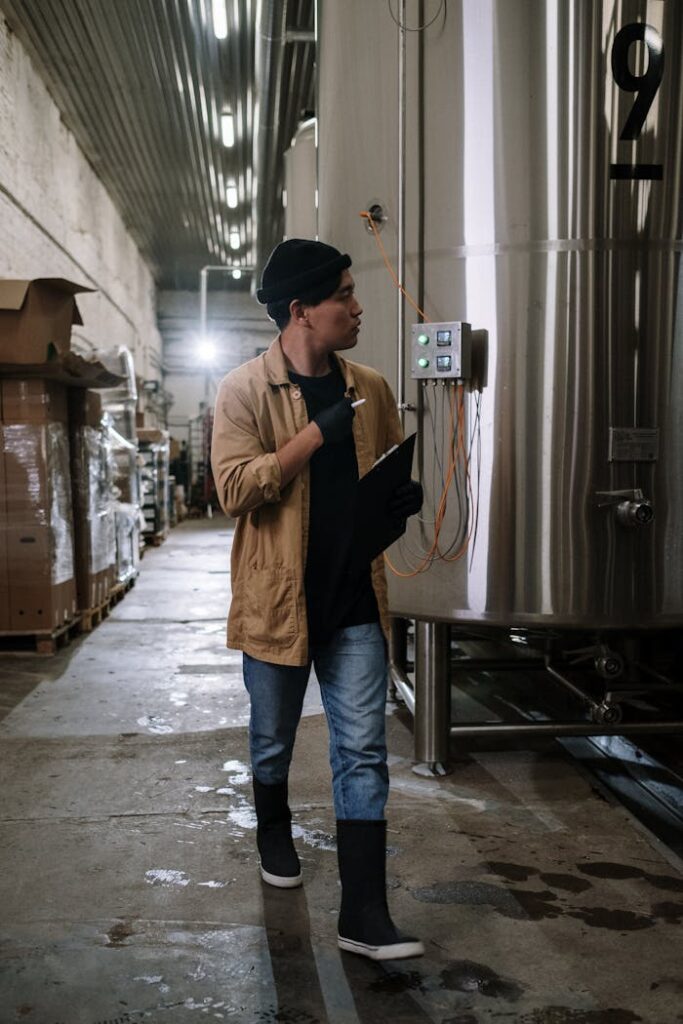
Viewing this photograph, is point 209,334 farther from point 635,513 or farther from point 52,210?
point 635,513

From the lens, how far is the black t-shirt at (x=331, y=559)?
6.61 feet

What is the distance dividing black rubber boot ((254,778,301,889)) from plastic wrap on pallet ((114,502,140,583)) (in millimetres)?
5023

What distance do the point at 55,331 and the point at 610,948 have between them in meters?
4.43

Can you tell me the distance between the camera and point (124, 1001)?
72.5 inches

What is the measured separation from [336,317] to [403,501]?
1.48 ft

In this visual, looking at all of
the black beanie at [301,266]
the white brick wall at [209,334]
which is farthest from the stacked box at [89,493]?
the white brick wall at [209,334]

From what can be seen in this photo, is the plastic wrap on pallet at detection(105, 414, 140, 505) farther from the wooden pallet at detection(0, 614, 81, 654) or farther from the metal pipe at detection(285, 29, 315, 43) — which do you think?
the metal pipe at detection(285, 29, 315, 43)

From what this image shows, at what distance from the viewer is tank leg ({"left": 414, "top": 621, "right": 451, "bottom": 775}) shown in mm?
3234

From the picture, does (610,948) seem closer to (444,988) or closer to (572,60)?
(444,988)

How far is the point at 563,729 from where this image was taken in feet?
10.5

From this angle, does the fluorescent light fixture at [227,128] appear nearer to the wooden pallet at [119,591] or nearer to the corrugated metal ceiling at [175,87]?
the corrugated metal ceiling at [175,87]

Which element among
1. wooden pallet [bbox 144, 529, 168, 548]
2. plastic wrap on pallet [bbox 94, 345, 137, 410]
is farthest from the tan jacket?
wooden pallet [bbox 144, 529, 168, 548]

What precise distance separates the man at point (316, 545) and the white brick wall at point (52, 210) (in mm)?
6149

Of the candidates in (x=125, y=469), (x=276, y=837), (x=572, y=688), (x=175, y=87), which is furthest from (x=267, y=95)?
(x=276, y=837)
